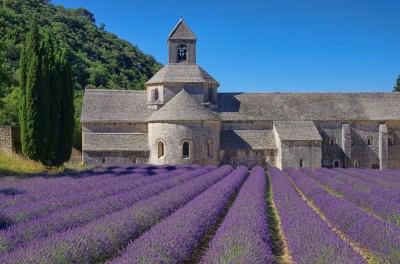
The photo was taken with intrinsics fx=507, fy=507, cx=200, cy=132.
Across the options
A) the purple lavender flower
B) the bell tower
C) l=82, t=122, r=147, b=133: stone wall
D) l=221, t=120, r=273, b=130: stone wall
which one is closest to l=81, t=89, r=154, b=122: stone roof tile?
l=82, t=122, r=147, b=133: stone wall

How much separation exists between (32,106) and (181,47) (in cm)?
1755

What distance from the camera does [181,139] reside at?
34250 millimetres

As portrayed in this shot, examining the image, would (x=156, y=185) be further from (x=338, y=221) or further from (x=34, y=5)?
(x=34, y=5)

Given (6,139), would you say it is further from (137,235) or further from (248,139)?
(137,235)

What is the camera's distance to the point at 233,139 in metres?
37.9

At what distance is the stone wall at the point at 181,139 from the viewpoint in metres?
34.2

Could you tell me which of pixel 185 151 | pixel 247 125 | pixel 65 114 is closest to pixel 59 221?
pixel 65 114

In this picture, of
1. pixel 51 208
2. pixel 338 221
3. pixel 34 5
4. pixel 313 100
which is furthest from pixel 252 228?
pixel 34 5

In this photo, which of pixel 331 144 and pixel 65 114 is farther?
pixel 331 144

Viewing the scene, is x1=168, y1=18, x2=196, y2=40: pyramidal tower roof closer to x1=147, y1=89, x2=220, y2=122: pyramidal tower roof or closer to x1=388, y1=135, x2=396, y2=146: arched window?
x1=147, y1=89, x2=220, y2=122: pyramidal tower roof

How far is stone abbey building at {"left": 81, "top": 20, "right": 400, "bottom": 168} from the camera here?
35.0 m

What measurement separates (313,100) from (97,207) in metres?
32.6

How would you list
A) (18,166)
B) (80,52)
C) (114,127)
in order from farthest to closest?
(80,52)
(114,127)
(18,166)

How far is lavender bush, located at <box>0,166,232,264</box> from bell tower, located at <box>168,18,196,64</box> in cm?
2876
